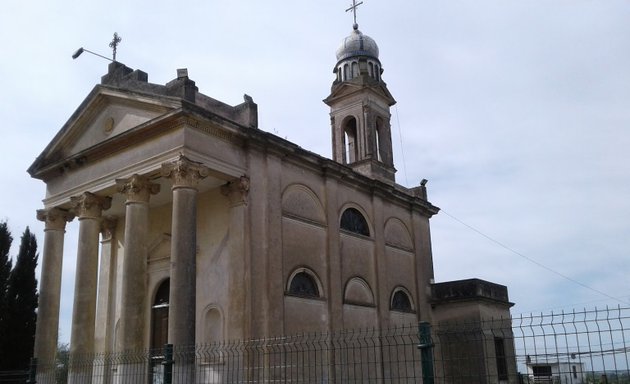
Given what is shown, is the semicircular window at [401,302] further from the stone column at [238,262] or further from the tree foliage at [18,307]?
the tree foliage at [18,307]

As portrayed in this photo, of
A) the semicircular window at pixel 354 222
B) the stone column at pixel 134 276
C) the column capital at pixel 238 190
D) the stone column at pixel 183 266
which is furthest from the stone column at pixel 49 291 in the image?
the semicircular window at pixel 354 222

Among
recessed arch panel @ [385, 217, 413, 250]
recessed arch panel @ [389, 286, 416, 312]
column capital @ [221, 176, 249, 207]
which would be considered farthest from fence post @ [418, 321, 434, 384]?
recessed arch panel @ [385, 217, 413, 250]

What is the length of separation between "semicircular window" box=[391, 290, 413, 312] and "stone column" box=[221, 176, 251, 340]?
754 centimetres

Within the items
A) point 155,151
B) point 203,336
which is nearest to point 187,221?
point 155,151

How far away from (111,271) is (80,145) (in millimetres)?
4046

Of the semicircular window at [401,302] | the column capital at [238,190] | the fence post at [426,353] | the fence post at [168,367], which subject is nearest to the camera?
the fence post at [426,353]

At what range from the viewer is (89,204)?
55.5 ft

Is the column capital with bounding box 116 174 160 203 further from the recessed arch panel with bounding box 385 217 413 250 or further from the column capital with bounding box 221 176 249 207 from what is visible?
the recessed arch panel with bounding box 385 217 413 250

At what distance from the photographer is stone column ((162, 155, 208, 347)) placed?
44.5 feet

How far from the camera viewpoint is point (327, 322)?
17641 millimetres

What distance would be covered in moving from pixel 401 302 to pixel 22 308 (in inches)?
520

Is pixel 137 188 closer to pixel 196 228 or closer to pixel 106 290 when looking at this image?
pixel 196 228

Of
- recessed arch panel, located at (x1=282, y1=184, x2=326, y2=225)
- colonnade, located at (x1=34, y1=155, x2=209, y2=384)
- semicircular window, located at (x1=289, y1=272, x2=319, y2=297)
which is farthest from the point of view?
recessed arch panel, located at (x1=282, y1=184, x2=326, y2=225)

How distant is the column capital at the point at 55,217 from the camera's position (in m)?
18.0
